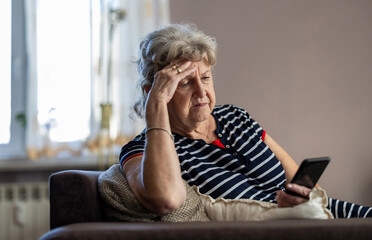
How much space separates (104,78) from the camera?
2.87 m

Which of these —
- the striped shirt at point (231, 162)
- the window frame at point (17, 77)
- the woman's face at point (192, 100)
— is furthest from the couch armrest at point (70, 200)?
the window frame at point (17, 77)

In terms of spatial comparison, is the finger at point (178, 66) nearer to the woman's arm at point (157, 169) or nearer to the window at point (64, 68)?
the woman's arm at point (157, 169)

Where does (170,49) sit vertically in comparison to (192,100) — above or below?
above

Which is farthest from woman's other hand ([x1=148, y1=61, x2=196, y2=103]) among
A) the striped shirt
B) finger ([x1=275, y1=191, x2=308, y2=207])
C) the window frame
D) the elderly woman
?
the window frame

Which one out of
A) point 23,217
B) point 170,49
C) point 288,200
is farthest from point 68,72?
point 288,200

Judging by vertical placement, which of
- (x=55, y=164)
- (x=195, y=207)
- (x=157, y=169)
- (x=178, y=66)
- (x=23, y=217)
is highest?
(x=178, y=66)

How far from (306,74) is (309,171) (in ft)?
5.75

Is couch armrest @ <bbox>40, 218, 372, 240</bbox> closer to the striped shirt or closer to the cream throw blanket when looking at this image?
the cream throw blanket

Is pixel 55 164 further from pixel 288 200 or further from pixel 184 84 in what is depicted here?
pixel 288 200

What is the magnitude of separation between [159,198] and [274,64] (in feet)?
6.01

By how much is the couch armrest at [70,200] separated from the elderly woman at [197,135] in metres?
0.13

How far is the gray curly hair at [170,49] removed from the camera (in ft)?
4.89

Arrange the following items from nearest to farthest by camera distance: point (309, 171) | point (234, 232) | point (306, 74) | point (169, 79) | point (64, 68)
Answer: point (234, 232) → point (309, 171) → point (169, 79) → point (306, 74) → point (64, 68)

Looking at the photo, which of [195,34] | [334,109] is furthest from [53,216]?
[334,109]
